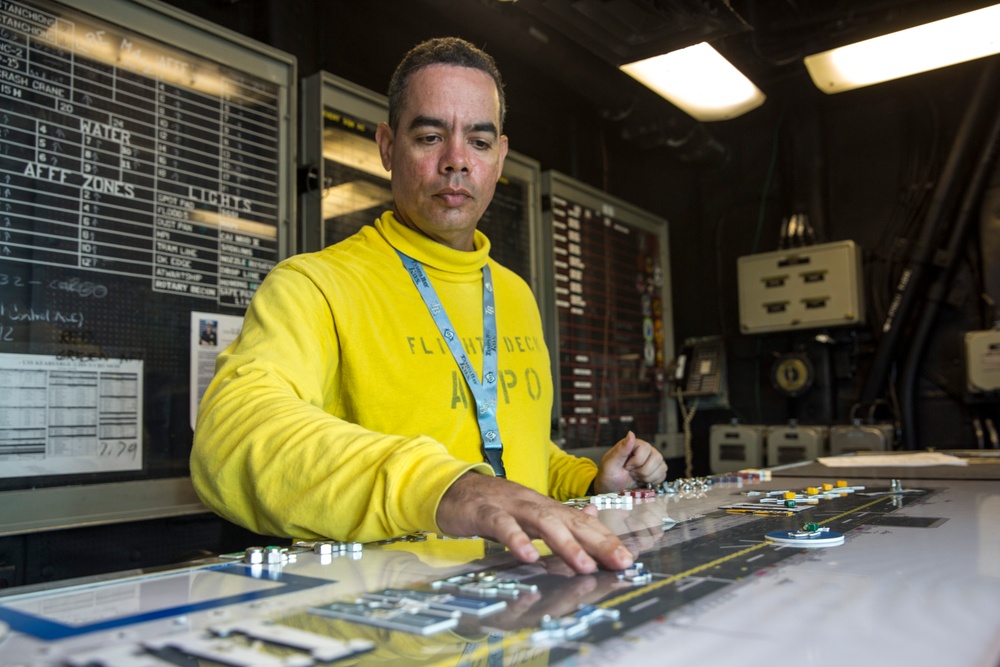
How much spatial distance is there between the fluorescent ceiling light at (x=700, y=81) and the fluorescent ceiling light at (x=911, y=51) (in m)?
0.30

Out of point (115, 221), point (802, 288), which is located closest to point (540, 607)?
point (115, 221)

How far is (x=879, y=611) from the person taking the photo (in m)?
0.63

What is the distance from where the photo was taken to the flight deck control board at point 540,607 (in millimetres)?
534

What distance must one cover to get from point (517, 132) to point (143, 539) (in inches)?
102

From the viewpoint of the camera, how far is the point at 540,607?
0.65 meters

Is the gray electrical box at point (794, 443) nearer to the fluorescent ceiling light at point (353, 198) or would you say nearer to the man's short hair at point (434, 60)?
the fluorescent ceiling light at point (353, 198)

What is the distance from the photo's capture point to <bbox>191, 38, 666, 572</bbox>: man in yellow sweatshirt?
840 mm

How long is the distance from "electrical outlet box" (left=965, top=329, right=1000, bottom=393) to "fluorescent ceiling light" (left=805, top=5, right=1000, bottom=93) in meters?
1.39

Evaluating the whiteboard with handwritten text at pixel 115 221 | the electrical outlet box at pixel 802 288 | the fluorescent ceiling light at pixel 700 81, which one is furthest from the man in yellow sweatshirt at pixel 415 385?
the electrical outlet box at pixel 802 288

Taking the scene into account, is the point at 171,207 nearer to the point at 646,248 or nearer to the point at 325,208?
the point at 325,208

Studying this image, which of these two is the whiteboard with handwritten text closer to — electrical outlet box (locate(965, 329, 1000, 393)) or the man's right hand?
the man's right hand

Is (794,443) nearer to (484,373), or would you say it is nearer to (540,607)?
(484,373)

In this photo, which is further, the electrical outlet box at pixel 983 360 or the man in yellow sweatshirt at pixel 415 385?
the electrical outlet box at pixel 983 360

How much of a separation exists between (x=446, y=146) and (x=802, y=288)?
11.1ft
